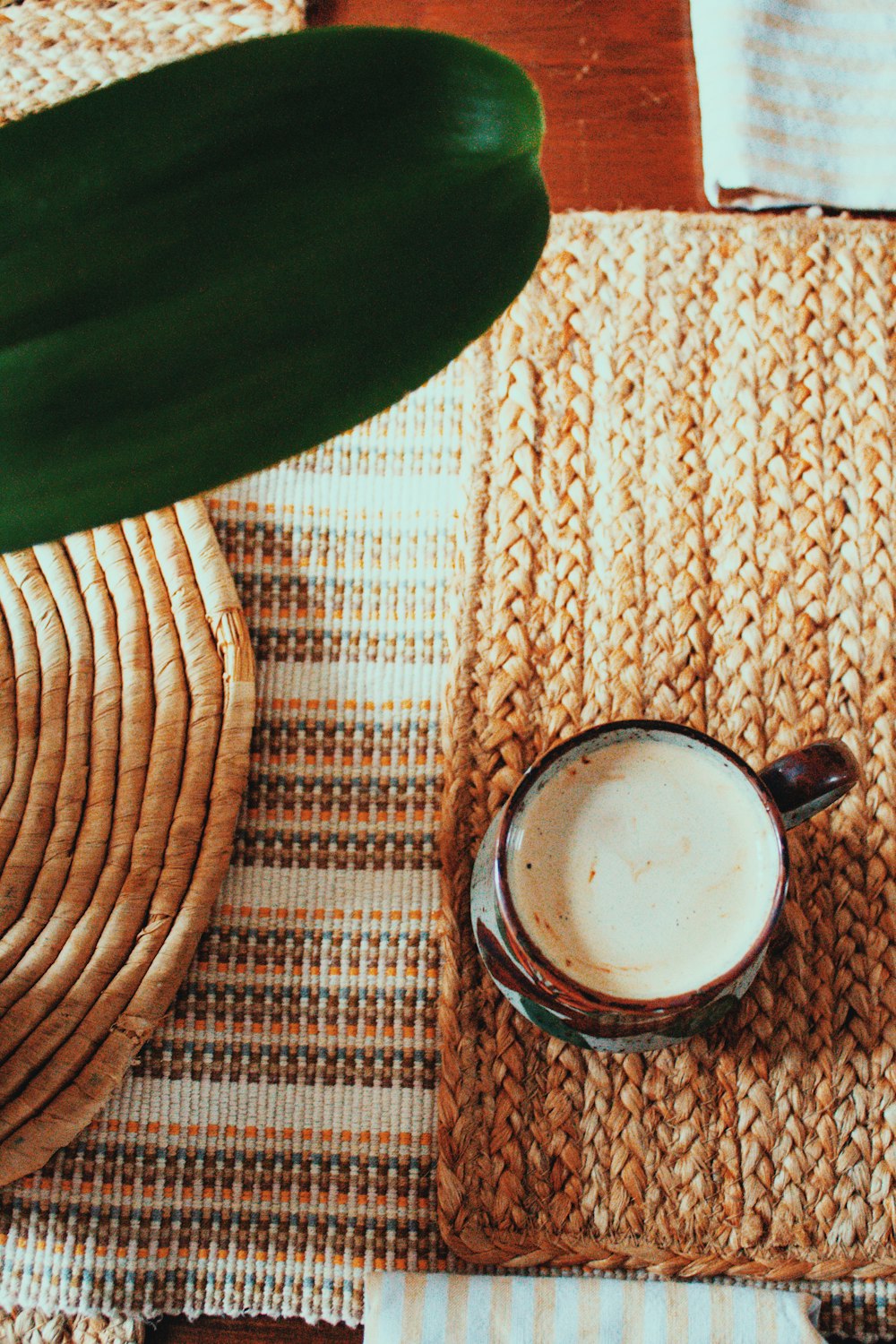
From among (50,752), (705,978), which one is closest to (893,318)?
(705,978)

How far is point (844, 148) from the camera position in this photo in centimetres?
61

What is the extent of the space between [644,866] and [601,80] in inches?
19.0

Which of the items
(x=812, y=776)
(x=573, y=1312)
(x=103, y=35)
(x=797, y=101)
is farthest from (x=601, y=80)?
(x=573, y=1312)

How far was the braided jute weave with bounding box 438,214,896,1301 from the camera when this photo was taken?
1.53ft

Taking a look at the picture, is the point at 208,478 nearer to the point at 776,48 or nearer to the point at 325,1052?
the point at 325,1052

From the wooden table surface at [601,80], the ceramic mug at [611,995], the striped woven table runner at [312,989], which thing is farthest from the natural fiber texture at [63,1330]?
the wooden table surface at [601,80]

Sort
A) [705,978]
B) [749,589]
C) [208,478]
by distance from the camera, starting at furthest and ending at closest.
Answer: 1. [749,589]
2. [705,978]
3. [208,478]

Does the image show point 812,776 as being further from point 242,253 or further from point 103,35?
point 103,35

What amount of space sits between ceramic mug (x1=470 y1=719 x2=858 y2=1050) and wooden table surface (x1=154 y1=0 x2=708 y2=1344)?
0.35m

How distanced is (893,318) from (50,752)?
472 millimetres

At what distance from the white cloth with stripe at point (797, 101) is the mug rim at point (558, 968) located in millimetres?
353

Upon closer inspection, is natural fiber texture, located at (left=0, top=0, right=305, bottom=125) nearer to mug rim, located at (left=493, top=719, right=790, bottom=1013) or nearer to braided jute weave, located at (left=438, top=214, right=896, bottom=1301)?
braided jute weave, located at (left=438, top=214, right=896, bottom=1301)

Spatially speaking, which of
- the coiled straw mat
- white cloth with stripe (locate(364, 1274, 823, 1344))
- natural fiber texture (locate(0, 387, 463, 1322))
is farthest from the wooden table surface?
white cloth with stripe (locate(364, 1274, 823, 1344))

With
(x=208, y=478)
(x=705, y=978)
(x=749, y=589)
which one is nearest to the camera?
(x=208, y=478)
